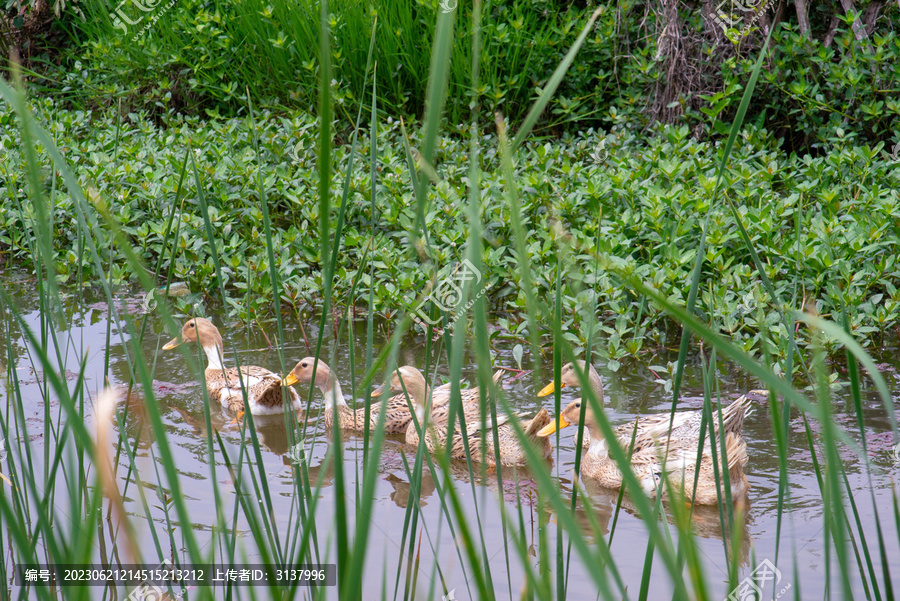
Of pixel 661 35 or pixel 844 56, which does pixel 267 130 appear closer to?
pixel 661 35

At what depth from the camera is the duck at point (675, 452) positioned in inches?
132

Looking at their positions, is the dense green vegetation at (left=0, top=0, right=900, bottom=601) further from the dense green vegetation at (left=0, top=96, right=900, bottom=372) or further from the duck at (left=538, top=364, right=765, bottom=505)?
the duck at (left=538, top=364, right=765, bottom=505)

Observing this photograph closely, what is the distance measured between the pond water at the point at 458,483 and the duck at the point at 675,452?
100 mm

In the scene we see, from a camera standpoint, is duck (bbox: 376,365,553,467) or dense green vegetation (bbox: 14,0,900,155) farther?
dense green vegetation (bbox: 14,0,900,155)

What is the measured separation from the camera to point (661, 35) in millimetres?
7270

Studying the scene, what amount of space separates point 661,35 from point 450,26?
680cm

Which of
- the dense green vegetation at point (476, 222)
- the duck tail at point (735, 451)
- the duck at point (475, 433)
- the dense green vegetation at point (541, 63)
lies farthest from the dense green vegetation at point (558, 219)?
the duck tail at point (735, 451)

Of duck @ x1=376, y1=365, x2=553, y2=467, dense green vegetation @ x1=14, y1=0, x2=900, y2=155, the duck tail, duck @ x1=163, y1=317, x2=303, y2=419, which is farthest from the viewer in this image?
dense green vegetation @ x1=14, y1=0, x2=900, y2=155

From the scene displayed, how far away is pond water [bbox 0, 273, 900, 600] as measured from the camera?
109 inches

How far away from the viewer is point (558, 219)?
4117 mm

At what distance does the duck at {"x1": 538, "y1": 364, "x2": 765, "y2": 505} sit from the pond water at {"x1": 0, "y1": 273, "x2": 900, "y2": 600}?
100 millimetres

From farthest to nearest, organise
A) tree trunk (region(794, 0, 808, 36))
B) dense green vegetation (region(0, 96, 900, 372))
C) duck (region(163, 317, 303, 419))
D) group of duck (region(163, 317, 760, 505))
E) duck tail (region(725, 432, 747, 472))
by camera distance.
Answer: tree trunk (region(794, 0, 808, 36))
dense green vegetation (region(0, 96, 900, 372))
duck (region(163, 317, 303, 419))
group of duck (region(163, 317, 760, 505))
duck tail (region(725, 432, 747, 472))

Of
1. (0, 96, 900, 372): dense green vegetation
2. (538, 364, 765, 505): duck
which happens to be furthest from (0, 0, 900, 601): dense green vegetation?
(538, 364, 765, 505): duck

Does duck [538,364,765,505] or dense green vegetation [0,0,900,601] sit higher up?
dense green vegetation [0,0,900,601]
